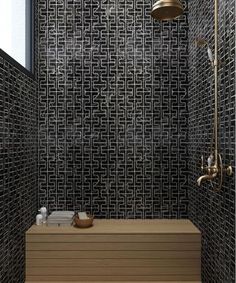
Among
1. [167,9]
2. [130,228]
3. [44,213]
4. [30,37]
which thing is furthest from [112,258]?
[30,37]

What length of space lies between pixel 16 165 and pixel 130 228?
3.71 feet

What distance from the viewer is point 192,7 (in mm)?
3195

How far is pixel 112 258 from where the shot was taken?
2967 millimetres

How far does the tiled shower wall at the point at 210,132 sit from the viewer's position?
212cm

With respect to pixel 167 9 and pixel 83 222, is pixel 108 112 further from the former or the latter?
pixel 167 9

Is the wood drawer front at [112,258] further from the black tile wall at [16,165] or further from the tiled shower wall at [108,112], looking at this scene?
the tiled shower wall at [108,112]

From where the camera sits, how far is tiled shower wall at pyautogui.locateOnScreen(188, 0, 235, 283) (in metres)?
2.12

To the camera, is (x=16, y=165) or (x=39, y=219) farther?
(x=39, y=219)

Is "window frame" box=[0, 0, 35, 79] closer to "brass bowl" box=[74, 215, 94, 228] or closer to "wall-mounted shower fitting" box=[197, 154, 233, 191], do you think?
"brass bowl" box=[74, 215, 94, 228]

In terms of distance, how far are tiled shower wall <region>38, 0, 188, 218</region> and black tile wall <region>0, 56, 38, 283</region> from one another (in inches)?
9.2

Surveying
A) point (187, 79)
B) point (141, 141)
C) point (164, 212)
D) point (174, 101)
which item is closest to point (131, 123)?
point (141, 141)

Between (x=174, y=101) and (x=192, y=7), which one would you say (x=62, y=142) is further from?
(x=192, y=7)

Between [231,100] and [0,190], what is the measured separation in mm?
1569

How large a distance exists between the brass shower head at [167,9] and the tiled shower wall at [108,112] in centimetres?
87
